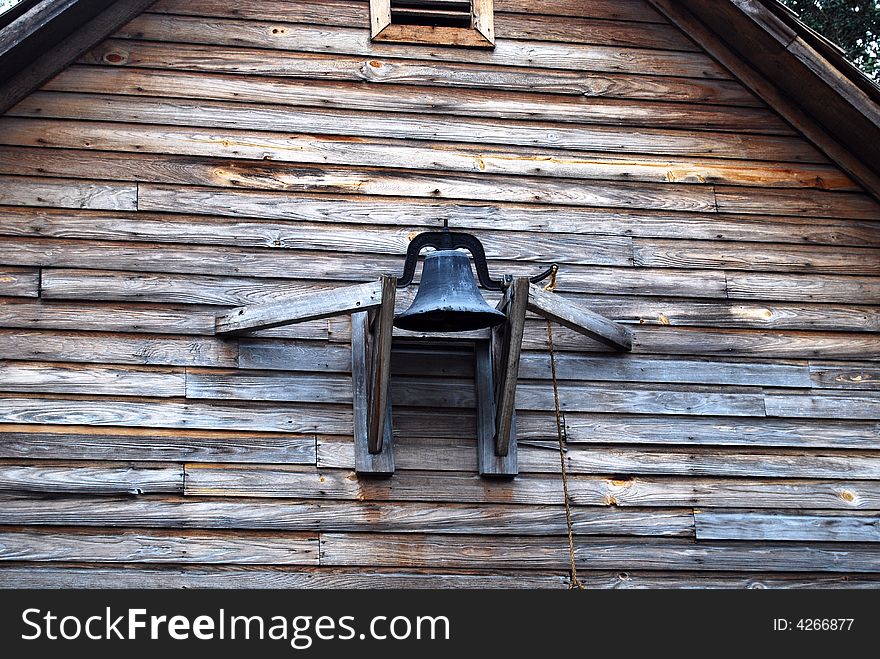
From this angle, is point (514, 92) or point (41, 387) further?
point (514, 92)

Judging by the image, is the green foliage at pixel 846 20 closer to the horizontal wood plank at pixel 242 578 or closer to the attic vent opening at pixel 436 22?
the attic vent opening at pixel 436 22

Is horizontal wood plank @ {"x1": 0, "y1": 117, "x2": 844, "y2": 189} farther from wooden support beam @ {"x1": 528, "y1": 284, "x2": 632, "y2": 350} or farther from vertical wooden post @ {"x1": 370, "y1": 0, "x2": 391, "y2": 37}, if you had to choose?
wooden support beam @ {"x1": 528, "y1": 284, "x2": 632, "y2": 350}

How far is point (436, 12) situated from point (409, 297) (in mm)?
1760

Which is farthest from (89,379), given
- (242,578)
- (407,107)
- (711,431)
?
(711,431)

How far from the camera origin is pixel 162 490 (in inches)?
215

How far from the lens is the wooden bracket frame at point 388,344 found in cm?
543

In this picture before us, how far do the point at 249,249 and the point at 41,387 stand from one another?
124 cm

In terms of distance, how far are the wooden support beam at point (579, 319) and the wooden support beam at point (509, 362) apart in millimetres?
97

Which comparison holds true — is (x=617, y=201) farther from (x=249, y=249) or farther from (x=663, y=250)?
(x=249, y=249)

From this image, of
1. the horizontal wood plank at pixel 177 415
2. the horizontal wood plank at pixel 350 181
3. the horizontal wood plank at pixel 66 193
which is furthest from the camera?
the horizontal wood plank at pixel 350 181

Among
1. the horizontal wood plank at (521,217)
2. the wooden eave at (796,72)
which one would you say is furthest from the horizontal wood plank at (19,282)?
the wooden eave at (796,72)

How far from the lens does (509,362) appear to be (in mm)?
5523
